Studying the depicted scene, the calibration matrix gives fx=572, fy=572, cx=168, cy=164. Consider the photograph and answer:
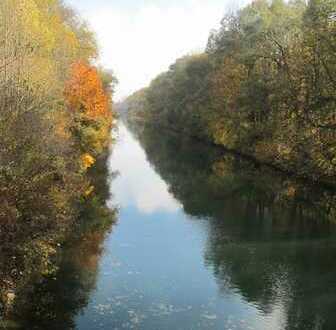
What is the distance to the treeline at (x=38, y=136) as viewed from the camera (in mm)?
23812

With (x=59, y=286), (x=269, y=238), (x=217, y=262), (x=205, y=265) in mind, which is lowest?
(x=59, y=286)

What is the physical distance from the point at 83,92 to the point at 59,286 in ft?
130

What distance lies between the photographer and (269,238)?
129 ft

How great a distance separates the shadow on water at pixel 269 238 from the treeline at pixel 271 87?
4587 millimetres

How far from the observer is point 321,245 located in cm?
3731

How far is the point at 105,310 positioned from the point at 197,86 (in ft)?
321

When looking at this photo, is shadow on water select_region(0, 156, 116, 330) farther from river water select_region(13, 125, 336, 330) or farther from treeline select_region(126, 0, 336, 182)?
treeline select_region(126, 0, 336, 182)

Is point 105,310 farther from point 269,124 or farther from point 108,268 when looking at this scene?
point 269,124

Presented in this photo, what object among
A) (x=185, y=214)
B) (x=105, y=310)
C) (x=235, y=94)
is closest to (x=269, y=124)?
(x=235, y=94)

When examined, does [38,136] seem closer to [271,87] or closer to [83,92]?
[83,92]

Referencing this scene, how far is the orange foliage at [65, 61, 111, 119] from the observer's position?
64.3 metres

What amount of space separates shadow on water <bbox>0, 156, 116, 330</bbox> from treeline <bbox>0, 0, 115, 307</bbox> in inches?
21.7

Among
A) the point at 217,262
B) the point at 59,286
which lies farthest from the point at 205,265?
the point at 59,286

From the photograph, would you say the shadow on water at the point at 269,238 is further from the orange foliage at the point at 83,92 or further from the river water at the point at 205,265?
the orange foliage at the point at 83,92
